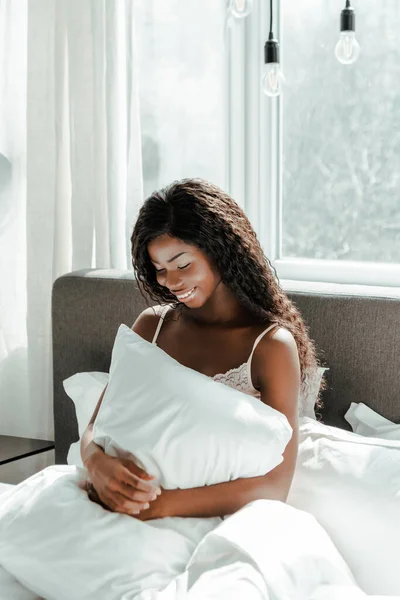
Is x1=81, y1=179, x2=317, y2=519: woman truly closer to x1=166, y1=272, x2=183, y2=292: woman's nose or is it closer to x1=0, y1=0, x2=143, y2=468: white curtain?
x1=166, y1=272, x2=183, y2=292: woman's nose

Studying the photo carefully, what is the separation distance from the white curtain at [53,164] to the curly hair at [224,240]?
77cm

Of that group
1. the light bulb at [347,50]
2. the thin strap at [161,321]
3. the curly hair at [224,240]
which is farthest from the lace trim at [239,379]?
the light bulb at [347,50]

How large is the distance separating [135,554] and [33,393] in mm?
1414

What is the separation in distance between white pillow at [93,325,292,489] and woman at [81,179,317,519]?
71 millimetres

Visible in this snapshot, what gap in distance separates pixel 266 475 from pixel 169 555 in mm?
260

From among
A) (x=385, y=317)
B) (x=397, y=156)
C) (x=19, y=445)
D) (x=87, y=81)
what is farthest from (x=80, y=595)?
(x=87, y=81)

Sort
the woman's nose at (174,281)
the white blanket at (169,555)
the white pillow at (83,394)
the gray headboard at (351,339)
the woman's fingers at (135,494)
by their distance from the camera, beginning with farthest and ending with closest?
the white pillow at (83,394) < the gray headboard at (351,339) < the woman's nose at (174,281) < the woman's fingers at (135,494) < the white blanket at (169,555)

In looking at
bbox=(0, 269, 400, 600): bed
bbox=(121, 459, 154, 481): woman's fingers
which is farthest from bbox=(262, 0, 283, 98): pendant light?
bbox=(121, 459, 154, 481): woman's fingers

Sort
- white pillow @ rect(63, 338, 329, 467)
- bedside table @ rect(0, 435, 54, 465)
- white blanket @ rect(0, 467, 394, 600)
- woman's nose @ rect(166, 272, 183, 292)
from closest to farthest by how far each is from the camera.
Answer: white blanket @ rect(0, 467, 394, 600) < woman's nose @ rect(166, 272, 183, 292) < white pillow @ rect(63, 338, 329, 467) < bedside table @ rect(0, 435, 54, 465)

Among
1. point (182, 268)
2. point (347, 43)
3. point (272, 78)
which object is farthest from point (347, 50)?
point (182, 268)

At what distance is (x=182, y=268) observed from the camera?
1.77m

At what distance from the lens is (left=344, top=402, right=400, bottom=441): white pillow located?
5.97ft

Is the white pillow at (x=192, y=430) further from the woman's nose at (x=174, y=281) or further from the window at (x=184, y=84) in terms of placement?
the window at (x=184, y=84)

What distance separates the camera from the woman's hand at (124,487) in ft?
4.89
